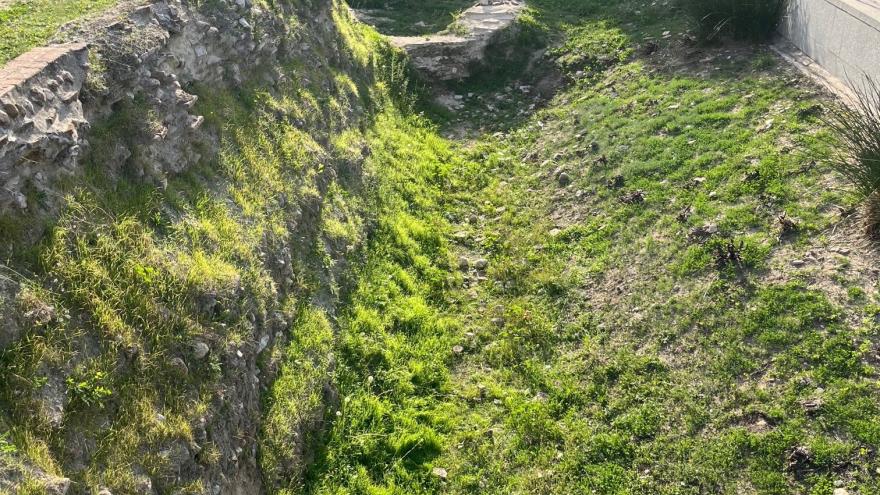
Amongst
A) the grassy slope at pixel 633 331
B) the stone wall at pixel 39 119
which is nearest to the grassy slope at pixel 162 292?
the stone wall at pixel 39 119

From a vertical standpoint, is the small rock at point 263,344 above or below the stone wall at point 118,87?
below

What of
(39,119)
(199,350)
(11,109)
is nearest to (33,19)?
(39,119)

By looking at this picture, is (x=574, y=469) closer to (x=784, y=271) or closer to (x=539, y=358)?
(x=539, y=358)

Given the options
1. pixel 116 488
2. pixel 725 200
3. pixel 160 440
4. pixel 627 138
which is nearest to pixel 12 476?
pixel 116 488

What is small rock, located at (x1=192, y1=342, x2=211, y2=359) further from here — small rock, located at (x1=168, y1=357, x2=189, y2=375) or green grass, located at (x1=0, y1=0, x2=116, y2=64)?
green grass, located at (x1=0, y1=0, x2=116, y2=64)

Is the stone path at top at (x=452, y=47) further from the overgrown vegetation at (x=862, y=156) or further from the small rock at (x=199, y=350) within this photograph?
the small rock at (x=199, y=350)

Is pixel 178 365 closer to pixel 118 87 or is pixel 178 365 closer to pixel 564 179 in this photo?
pixel 118 87

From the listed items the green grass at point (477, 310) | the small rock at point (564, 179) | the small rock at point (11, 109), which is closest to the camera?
the small rock at point (11, 109)
